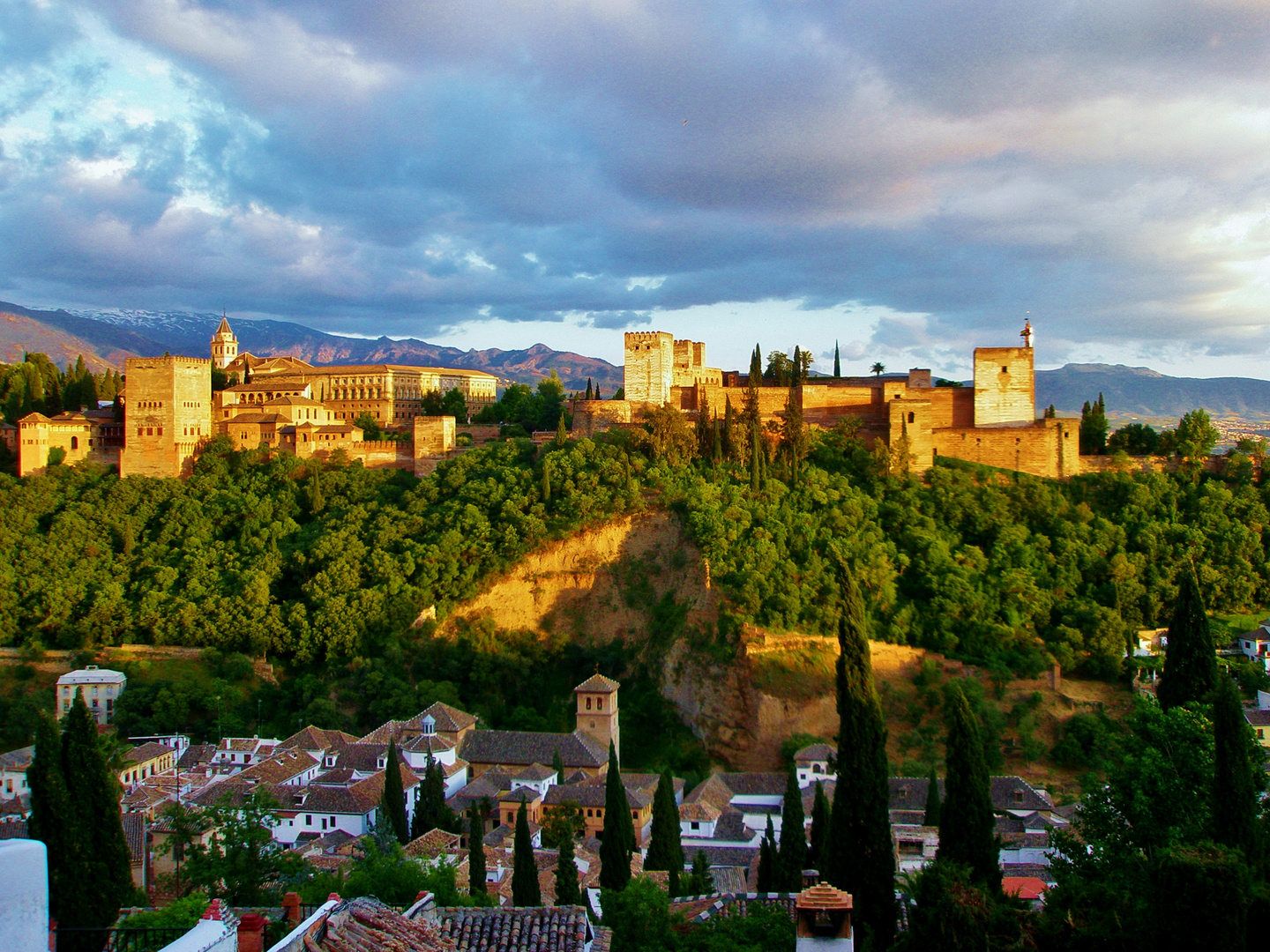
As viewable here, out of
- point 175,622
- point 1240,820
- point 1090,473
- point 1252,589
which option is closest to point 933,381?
point 1090,473

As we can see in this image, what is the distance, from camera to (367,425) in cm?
5325

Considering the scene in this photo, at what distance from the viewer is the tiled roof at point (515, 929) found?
11.6 m

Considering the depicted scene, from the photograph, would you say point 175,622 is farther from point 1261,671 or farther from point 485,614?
point 1261,671

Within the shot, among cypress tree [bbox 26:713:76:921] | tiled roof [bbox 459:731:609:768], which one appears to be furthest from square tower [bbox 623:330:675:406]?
cypress tree [bbox 26:713:76:921]

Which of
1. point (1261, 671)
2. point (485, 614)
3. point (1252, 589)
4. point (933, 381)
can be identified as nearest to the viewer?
point (1261, 671)

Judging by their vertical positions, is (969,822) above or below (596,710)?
above

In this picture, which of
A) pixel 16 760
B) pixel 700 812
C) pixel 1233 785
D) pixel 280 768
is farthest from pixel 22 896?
pixel 16 760

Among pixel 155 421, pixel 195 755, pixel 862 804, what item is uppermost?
pixel 155 421

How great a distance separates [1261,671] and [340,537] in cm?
3231

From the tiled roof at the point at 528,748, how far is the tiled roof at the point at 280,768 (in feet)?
15.6

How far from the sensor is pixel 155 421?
159 feet

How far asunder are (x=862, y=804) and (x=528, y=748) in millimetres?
18632

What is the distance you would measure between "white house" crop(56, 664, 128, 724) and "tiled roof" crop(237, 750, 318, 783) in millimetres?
7768

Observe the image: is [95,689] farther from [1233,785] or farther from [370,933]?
[1233,785]
